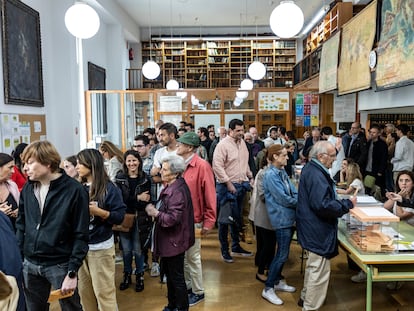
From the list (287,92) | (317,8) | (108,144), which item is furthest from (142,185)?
(317,8)

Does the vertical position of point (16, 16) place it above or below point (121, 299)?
above

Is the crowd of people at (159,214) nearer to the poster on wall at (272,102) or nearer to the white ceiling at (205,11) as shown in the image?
the poster on wall at (272,102)

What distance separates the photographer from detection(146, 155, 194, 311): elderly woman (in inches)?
106

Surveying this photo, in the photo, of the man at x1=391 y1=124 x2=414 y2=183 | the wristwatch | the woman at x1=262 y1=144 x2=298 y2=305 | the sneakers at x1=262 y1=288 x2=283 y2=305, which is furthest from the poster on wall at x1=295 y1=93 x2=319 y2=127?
the wristwatch

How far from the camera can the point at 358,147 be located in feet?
20.8

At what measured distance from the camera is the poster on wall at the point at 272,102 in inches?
320

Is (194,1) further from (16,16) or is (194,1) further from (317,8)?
(16,16)

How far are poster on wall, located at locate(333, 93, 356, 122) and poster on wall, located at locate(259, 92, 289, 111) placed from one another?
1113mm

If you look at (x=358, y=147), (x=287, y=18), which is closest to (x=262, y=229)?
(x=287, y=18)

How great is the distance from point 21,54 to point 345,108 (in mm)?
6300

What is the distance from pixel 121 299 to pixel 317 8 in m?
10.6

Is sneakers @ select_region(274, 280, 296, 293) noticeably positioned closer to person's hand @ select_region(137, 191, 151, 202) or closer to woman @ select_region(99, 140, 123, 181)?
person's hand @ select_region(137, 191, 151, 202)

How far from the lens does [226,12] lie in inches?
476

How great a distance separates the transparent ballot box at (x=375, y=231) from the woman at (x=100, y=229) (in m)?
1.79
